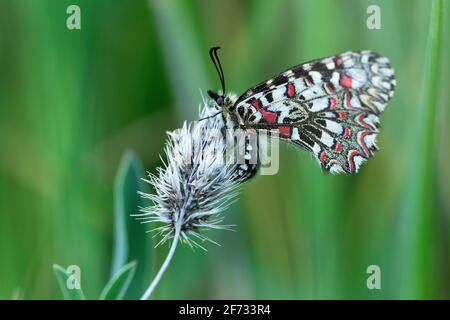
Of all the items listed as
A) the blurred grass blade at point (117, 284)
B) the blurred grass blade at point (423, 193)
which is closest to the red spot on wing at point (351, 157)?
the blurred grass blade at point (423, 193)

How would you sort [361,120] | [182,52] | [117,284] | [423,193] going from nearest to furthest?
[117,284], [423,193], [361,120], [182,52]

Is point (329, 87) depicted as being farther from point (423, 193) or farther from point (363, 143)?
point (423, 193)

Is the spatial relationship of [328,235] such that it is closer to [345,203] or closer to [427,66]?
[345,203]

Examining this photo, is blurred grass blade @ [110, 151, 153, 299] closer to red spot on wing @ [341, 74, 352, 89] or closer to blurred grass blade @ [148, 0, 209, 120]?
blurred grass blade @ [148, 0, 209, 120]

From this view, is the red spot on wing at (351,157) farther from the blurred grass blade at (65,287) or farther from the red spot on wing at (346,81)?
the blurred grass blade at (65,287)

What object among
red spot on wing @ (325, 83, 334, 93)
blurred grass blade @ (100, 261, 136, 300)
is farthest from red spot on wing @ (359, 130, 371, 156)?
blurred grass blade @ (100, 261, 136, 300)

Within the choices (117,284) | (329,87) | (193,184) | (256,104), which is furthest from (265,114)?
(117,284)
